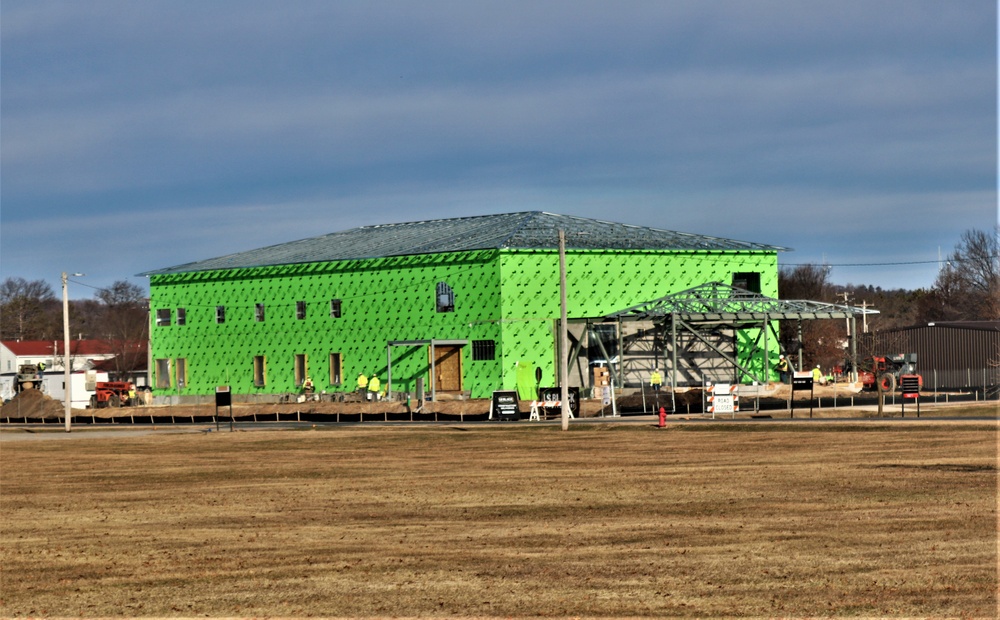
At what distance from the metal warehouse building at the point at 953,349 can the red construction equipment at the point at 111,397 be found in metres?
47.4

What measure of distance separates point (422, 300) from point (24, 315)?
377 feet

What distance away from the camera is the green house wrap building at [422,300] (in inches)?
3098

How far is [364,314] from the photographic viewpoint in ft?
273

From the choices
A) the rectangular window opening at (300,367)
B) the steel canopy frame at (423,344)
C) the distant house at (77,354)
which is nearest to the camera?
the steel canopy frame at (423,344)

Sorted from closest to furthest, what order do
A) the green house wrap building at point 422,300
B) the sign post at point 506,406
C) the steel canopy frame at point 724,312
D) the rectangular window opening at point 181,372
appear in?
the sign post at point 506,406 < the steel canopy frame at point 724,312 < the green house wrap building at point 422,300 < the rectangular window opening at point 181,372

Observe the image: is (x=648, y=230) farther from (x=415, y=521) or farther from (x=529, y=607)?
(x=529, y=607)

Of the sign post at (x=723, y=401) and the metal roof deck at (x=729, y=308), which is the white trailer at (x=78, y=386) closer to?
the metal roof deck at (x=729, y=308)

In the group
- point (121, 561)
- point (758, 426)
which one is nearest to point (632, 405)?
point (758, 426)

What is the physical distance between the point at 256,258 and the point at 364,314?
13334 mm

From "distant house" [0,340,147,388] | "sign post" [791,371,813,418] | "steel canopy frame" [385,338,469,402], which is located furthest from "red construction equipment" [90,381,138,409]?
"distant house" [0,340,147,388]

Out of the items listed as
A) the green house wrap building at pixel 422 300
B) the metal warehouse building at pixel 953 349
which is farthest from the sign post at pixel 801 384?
the metal warehouse building at pixel 953 349

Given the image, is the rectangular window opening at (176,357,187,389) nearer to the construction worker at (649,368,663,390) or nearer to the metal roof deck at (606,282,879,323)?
the metal roof deck at (606,282,879,323)

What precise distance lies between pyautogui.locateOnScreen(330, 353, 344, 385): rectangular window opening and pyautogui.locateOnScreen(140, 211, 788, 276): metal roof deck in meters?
5.72

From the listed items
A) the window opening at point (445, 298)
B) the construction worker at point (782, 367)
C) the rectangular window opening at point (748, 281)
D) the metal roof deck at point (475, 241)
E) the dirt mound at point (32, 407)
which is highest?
the metal roof deck at point (475, 241)
